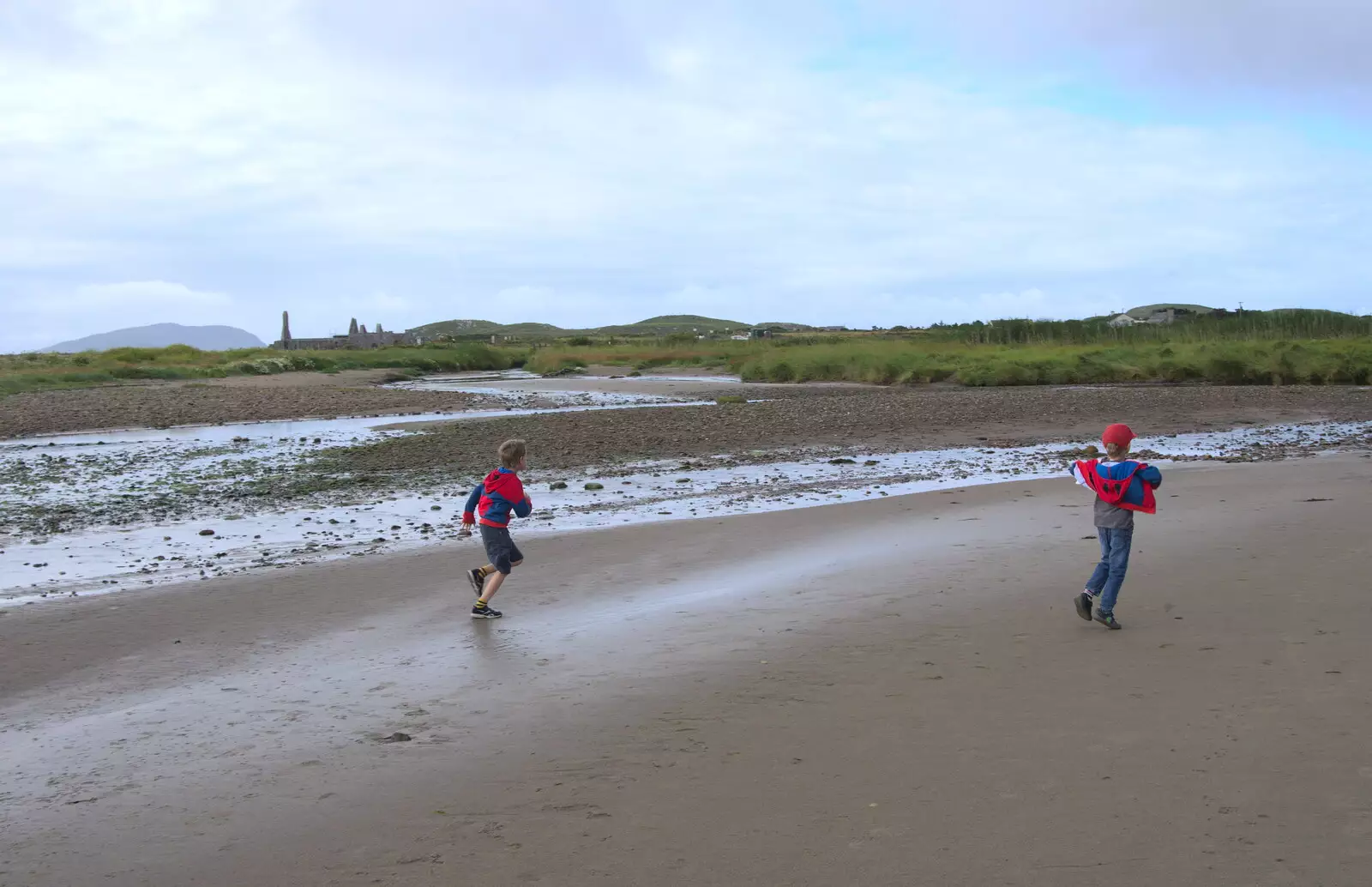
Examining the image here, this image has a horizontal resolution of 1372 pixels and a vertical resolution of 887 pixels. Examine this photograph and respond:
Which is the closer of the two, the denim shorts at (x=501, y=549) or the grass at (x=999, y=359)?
the denim shorts at (x=501, y=549)

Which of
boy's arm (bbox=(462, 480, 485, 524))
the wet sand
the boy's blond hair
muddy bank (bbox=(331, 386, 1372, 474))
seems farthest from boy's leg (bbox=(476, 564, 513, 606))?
muddy bank (bbox=(331, 386, 1372, 474))

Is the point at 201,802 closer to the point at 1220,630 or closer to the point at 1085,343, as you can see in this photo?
the point at 1220,630

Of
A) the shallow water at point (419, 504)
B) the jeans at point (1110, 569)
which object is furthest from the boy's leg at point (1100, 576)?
the shallow water at point (419, 504)

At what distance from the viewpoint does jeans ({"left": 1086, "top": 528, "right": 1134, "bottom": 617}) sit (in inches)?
270

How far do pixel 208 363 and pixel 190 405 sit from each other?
79.2 ft

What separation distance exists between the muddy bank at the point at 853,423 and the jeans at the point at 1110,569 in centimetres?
1123

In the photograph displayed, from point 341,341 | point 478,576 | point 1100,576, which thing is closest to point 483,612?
point 478,576

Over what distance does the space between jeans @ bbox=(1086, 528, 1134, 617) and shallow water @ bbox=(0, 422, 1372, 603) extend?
584cm

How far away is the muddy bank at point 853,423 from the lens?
19.2m

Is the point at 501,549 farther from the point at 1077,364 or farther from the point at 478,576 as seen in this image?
the point at 1077,364

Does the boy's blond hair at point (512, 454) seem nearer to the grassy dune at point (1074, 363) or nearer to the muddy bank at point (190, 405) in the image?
the muddy bank at point (190, 405)

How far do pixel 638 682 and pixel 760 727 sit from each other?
1.00 meters

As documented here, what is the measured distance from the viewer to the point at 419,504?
13695 mm

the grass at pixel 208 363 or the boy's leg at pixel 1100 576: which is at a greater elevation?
the grass at pixel 208 363
